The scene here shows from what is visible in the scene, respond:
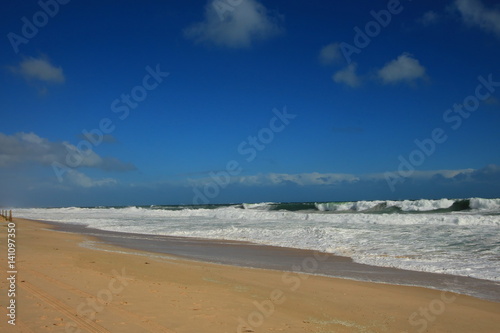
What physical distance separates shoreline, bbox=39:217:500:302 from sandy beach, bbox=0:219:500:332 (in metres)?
0.78

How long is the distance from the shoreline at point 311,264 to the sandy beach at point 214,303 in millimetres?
776

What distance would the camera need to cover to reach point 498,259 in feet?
36.2

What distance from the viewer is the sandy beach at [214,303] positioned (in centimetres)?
496

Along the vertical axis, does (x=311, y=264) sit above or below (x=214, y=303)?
below

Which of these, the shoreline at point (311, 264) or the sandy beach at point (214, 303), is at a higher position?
the sandy beach at point (214, 303)

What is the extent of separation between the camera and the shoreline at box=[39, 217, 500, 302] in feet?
27.6

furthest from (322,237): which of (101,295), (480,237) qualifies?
(101,295)

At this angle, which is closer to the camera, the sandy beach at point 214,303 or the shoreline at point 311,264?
the sandy beach at point 214,303

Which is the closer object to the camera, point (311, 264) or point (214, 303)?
point (214, 303)

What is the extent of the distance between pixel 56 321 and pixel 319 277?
20.2 feet

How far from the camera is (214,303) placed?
604 centimetres

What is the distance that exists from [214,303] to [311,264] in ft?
19.2

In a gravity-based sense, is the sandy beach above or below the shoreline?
above

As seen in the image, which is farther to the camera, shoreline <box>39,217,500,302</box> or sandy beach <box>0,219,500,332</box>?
shoreline <box>39,217,500,302</box>
